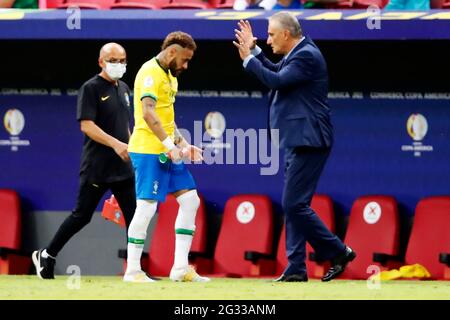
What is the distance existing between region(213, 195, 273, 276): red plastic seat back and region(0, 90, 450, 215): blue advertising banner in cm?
21

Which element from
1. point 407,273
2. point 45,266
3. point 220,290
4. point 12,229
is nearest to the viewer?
point 220,290

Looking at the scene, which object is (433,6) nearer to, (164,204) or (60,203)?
(164,204)

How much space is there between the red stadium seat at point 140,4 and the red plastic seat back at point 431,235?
8.45ft

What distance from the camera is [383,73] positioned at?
11203mm

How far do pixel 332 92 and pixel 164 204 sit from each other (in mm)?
1615

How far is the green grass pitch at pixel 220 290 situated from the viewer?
791 cm

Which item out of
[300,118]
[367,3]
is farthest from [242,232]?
[300,118]

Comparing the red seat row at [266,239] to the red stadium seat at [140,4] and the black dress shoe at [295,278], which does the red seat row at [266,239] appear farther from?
the red stadium seat at [140,4]

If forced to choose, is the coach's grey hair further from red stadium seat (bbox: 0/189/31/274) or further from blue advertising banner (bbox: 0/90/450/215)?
red stadium seat (bbox: 0/189/31/274)

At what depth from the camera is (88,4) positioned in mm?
11609

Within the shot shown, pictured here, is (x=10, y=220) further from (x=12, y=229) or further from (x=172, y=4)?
(x=172, y=4)

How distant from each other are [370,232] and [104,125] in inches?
91.5

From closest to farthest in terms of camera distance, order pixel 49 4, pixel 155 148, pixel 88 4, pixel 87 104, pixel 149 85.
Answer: pixel 149 85
pixel 155 148
pixel 87 104
pixel 88 4
pixel 49 4
